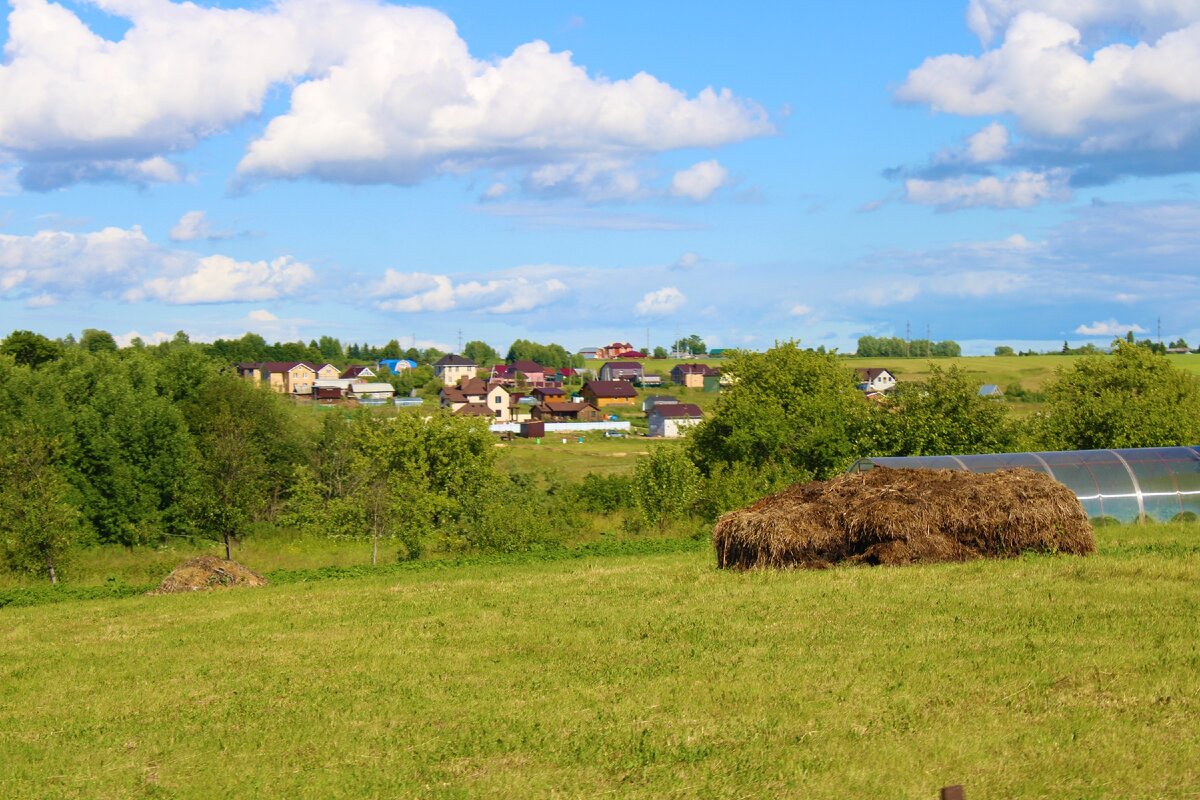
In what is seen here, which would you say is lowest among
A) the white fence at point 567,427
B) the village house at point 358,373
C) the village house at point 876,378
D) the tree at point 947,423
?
the white fence at point 567,427

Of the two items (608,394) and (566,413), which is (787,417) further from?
(608,394)

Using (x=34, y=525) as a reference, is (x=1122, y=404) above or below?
above

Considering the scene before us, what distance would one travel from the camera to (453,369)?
196 metres

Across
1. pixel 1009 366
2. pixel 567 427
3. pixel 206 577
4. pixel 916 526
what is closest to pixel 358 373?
pixel 567 427

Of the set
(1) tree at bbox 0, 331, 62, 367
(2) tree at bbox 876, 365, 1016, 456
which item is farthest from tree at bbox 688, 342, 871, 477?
(1) tree at bbox 0, 331, 62, 367

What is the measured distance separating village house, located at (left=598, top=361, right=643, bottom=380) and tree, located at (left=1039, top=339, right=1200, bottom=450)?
5236 inches

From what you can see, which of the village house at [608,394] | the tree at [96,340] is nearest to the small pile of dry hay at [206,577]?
the tree at [96,340]

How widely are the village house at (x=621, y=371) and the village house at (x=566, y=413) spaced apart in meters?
45.7

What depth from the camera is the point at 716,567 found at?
21.1m

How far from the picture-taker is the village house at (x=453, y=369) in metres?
194

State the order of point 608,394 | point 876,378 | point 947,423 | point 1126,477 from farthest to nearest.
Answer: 1. point 608,394
2. point 876,378
3. point 947,423
4. point 1126,477

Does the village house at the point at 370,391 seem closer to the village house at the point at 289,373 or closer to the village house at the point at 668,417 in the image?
the village house at the point at 289,373

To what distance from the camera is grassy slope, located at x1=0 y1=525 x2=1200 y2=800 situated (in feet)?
30.0

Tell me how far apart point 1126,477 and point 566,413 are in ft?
371
